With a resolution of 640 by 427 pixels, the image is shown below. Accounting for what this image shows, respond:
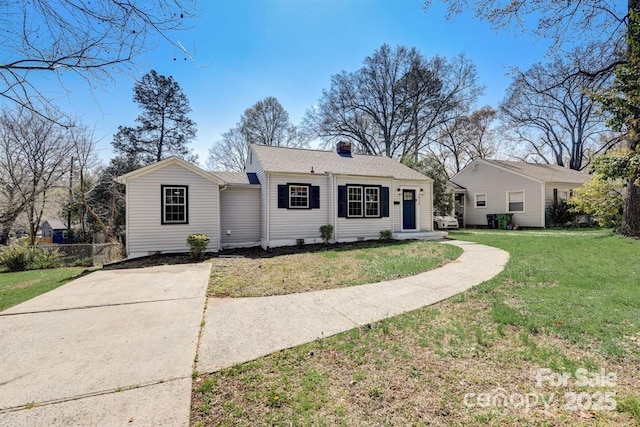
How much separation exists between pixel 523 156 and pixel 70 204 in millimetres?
41335

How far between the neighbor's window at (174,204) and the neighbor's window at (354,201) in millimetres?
6368

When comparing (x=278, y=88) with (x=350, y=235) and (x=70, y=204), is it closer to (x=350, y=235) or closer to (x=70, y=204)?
(x=350, y=235)

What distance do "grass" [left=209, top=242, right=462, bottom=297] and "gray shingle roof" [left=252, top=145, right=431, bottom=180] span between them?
3.67 meters

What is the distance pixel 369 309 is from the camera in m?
4.46

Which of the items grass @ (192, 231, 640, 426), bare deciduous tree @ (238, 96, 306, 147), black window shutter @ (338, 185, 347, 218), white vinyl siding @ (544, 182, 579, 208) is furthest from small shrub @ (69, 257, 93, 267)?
white vinyl siding @ (544, 182, 579, 208)

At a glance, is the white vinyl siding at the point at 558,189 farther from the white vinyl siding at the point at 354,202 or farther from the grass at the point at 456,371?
the grass at the point at 456,371

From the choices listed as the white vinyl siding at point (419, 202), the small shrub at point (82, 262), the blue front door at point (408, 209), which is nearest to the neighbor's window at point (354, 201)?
the white vinyl siding at point (419, 202)

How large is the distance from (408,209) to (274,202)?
660cm

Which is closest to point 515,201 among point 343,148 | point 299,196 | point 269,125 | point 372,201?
point 372,201

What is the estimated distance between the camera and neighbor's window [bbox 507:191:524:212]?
59.3 feet

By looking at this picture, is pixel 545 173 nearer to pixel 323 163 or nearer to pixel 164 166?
pixel 323 163

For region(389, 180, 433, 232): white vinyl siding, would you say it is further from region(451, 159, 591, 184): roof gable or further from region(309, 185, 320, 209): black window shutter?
region(451, 159, 591, 184): roof gable

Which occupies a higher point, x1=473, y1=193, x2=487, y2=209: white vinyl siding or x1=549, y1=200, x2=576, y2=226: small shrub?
x1=473, y1=193, x2=487, y2=209: white vinyl siding

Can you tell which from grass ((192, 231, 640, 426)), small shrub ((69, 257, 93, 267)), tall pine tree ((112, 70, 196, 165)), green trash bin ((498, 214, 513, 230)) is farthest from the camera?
tall pine tree ((112, 70, 196, 165))
